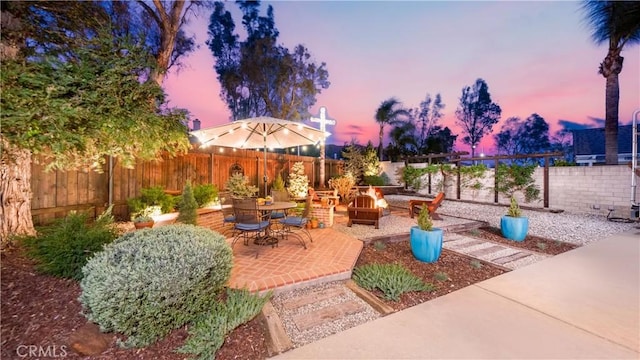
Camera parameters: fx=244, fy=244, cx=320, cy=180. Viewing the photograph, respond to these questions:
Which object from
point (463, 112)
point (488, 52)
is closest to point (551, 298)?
point (488, 52)

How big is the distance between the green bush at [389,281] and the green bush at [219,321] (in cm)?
134

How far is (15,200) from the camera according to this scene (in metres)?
3.52

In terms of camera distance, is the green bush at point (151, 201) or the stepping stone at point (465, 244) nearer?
the stepping stone at point (465, 244)

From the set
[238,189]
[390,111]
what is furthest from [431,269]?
[390,111]

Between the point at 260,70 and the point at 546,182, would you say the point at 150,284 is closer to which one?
the point at 546,182

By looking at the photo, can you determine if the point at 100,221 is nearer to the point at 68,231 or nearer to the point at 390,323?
the point at 68,231

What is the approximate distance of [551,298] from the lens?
2.91 m

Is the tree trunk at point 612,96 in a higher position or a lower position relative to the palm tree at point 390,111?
lower

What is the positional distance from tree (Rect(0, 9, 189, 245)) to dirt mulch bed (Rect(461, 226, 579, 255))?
20.9 ft

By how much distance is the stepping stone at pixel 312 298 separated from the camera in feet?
9.04

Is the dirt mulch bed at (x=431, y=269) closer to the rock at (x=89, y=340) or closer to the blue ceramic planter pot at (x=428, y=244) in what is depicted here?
the blue ceramic planter pot at (x=428, y=244)

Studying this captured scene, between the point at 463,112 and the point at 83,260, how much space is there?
101ft

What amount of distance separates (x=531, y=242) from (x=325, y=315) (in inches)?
210

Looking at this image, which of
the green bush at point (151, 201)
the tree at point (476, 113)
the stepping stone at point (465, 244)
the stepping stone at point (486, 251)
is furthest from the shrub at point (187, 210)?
the tree at point (476, 113)
